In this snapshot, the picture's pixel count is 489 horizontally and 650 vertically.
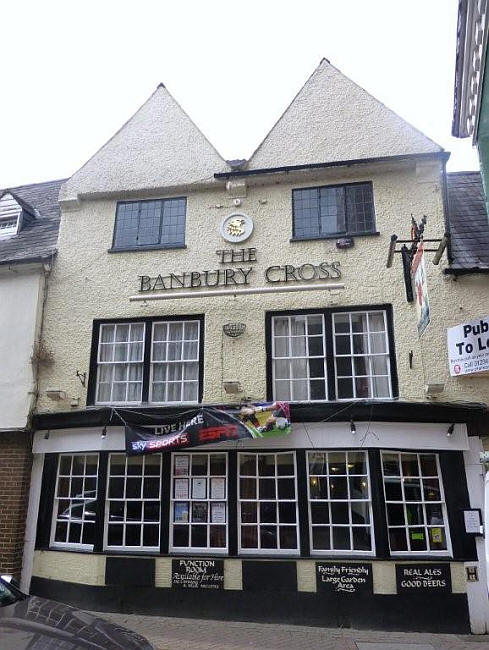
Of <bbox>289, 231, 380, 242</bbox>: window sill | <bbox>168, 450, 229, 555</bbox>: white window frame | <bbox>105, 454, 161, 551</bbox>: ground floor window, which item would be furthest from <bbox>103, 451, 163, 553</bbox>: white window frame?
<bbox>289, 231, 380, 242</bbox>: window sill

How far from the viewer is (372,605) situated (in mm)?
7773

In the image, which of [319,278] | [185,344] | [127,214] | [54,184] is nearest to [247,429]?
[185,344]

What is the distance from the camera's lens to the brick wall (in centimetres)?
890

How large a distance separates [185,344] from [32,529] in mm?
4423

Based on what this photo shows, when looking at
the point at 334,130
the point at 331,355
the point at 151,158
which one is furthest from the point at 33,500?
the point at 334,130

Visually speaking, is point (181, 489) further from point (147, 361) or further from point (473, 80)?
point (473, 80)

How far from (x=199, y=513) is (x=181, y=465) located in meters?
0.89

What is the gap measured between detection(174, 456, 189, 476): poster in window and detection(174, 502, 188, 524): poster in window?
53 centimetres

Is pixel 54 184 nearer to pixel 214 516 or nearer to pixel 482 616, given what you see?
pixel 214 516

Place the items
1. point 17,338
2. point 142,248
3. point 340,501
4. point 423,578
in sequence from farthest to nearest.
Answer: point 142,248 < point 17,338 < point 340,501 < point 423,578

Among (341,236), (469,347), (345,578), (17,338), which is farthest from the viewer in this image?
(17,338)

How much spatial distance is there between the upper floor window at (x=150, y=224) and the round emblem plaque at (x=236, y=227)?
925mm

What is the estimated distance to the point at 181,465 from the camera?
8.97 meters

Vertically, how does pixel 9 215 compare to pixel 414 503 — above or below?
above
